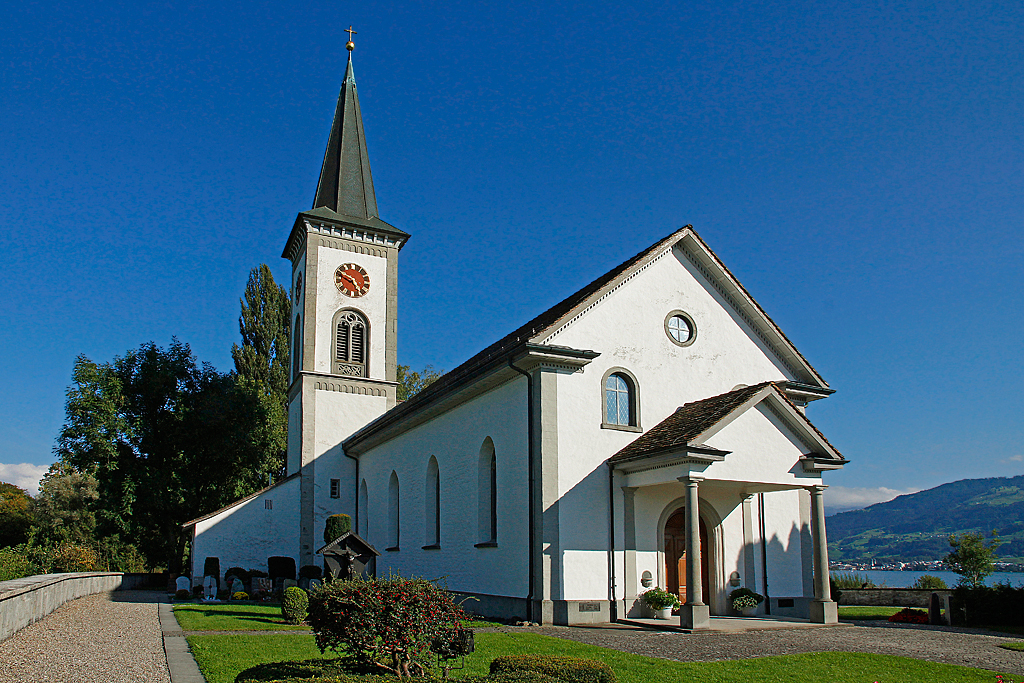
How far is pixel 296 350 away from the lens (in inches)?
1471

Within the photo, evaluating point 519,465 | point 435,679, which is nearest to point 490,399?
point 519,465

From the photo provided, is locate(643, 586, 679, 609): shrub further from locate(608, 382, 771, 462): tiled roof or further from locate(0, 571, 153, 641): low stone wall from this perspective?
locate(0, 571, 153, 641): low stone wall

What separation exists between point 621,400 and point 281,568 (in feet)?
63.0

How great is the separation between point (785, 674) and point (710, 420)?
719 cm

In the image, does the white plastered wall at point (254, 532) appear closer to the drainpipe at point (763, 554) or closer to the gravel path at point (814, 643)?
the gravel path at point (814, 643)

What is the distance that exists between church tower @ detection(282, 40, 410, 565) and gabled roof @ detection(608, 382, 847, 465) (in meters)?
18.9

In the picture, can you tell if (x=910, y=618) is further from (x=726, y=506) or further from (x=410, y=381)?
(x=410, y=381)

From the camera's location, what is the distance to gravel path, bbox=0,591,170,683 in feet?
38.4

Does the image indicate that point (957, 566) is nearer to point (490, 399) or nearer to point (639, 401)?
point (639, 401)

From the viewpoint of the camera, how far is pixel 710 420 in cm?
1811

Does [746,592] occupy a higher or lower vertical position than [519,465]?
lower

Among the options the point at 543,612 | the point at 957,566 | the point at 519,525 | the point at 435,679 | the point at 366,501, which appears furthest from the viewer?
the point at 366,501

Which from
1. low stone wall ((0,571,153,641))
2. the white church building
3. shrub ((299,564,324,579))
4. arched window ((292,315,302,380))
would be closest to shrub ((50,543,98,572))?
low stone wall ((0,571,153,641))

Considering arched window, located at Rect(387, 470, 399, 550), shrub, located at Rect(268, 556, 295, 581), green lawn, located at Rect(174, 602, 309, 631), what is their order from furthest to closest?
shrub, located at Rect(268, 556, 295, 581), arched window, located at Rect(387, 470, 399, 550), green lawn, located at Rect(174, 602, 309, 631)
